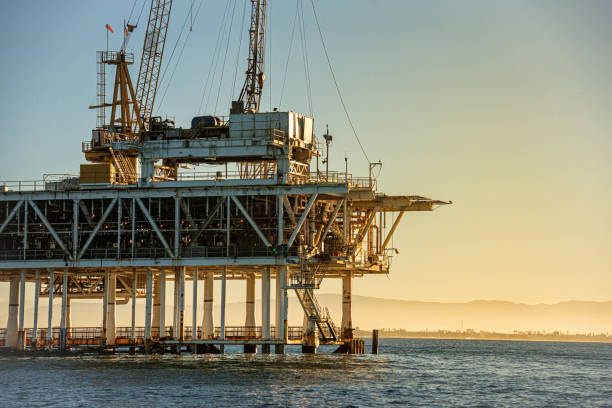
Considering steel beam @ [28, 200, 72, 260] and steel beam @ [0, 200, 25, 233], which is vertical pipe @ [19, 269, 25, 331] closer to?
steel beam @ [0, 200, 25, 233]

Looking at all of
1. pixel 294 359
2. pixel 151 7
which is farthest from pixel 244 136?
pixel 151 7

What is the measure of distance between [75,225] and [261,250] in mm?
21129

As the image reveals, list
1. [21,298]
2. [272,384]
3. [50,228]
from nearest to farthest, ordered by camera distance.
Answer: [272,384] → [50,228] → [21,298]

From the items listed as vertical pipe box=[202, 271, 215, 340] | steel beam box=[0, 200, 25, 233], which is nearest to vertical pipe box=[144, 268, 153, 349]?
vertical pipe box=[202, 271, 215, 340]

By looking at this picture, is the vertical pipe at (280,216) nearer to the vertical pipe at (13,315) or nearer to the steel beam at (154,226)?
the steel beam at (154,226)

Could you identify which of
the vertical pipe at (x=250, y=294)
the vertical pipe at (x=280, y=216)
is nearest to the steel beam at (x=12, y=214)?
the vertical pipe at (x=250, y=294)

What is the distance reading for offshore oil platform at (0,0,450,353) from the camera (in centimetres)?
10019

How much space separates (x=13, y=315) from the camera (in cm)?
10950

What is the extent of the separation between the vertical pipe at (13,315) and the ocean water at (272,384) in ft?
11.7

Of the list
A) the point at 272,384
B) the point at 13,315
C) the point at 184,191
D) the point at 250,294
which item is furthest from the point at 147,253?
the point at 272,384

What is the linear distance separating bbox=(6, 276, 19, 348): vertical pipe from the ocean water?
140 inches

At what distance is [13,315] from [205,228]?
25357 millimetres

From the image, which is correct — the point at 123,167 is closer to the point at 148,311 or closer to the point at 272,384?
the point at 148,311

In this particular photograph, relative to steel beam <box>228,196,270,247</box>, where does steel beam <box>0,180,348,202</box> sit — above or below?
above
